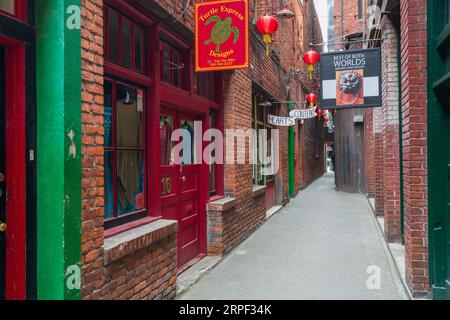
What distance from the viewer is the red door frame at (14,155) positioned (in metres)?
3.01

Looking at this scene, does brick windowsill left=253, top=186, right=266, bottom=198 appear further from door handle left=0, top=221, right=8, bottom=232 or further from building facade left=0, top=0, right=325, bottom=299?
door handle left=0, top=221, right=8, bottom=232

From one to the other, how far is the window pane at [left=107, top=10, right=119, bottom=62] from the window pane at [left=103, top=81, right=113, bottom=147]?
313mm

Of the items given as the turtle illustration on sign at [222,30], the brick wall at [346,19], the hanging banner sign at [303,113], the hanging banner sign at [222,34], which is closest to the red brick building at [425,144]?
the hanging banner sign at [222,34]

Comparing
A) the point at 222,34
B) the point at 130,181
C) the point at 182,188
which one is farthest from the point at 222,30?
the point at 130,181

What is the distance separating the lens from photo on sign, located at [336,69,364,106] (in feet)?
27.5

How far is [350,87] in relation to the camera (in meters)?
8.48

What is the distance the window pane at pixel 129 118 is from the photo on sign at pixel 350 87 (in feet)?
16.6

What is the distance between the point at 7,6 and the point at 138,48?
197cm

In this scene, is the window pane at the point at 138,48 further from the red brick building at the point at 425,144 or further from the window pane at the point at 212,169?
the red brick building at the point at 425,144

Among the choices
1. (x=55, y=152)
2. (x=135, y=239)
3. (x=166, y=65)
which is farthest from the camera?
(x=166, y=65)

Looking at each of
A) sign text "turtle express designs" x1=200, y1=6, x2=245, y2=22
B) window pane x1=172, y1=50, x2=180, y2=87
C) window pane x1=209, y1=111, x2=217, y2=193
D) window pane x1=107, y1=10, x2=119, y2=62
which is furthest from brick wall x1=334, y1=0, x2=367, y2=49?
window pane x1=107, y1=10, x2=119, y2=62

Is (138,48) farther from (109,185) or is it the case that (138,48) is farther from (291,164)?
(291,164)

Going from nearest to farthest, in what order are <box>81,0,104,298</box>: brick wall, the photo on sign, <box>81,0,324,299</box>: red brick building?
<box>81,0,104,298</box>: brick wall, <box>81,0,324,299</box>: red brick building, the photo on sign

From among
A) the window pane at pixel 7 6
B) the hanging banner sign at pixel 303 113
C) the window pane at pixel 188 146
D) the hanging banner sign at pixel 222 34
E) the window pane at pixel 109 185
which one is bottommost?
the window pane at pixel 109 185
